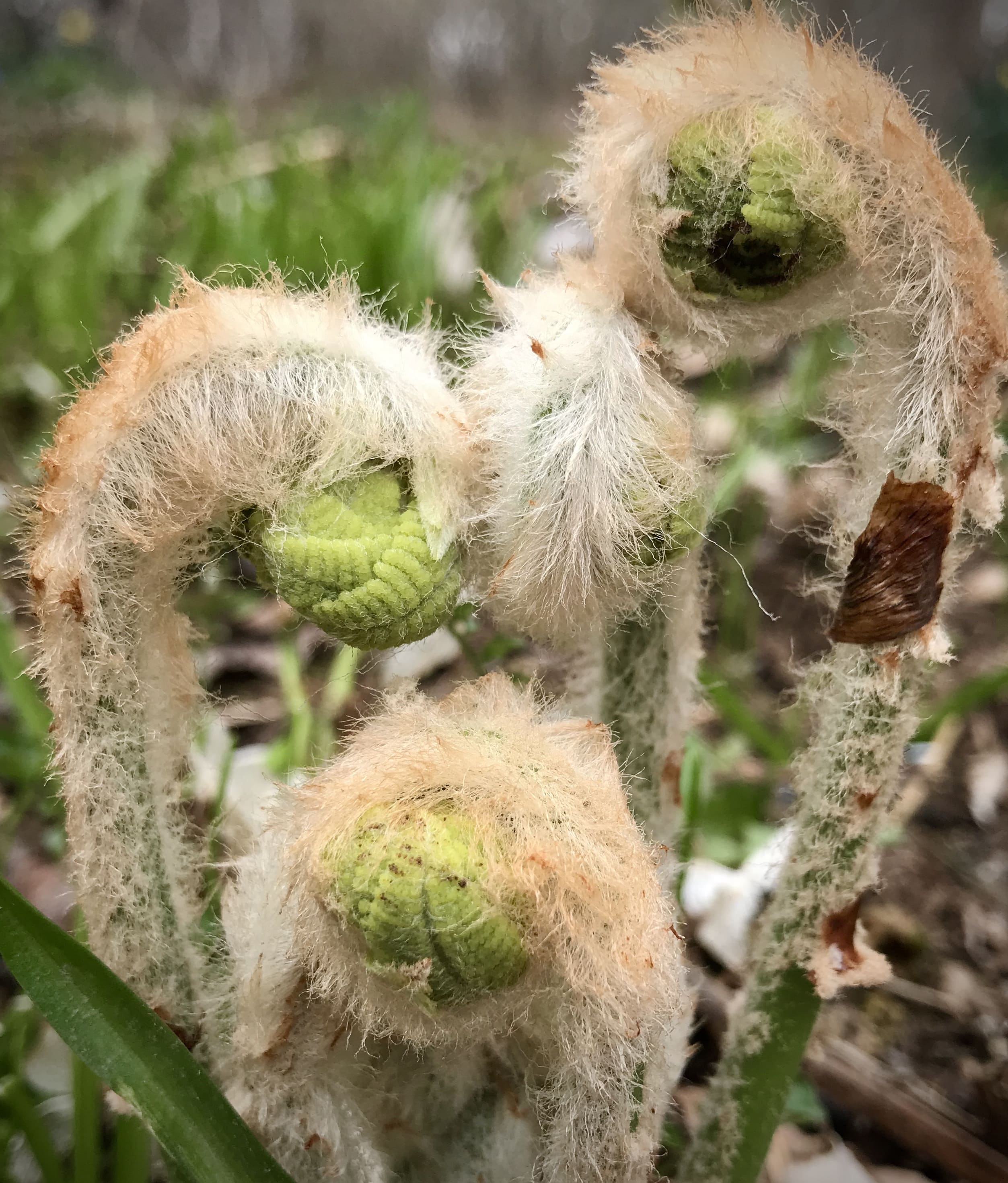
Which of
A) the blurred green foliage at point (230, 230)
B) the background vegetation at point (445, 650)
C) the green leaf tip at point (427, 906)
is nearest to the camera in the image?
the green leaf tip at point (427, 906)

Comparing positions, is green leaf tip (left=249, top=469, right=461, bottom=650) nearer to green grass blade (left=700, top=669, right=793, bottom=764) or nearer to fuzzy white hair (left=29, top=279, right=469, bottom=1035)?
fuzzy white hair (left=29, top=279, right=469, bottom=1035)

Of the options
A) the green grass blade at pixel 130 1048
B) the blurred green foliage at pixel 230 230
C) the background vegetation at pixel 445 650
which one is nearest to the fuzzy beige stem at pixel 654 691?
the background vegetation at pixel 445 650

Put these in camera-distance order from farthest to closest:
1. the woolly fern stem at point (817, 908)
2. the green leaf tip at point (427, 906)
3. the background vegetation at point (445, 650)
Answer: the background vegetation at point (445, 650)
the woolly fern stem at point (817, 908)
the green leaf tip at point (427, 906)

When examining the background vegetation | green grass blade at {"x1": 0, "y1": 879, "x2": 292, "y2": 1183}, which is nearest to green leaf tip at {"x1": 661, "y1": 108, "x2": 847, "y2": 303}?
the background vegetation

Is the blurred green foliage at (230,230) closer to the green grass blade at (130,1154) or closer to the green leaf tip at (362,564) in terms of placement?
the green leaf tip at (362,564)

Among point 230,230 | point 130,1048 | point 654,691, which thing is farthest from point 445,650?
point 230,230

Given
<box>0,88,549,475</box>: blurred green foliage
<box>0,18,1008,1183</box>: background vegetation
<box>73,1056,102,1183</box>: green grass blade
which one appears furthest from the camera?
<box>0,88,549,475</box>: blurred green foliage

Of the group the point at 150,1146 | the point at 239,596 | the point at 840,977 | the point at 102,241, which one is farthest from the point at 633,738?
the point at 102,241

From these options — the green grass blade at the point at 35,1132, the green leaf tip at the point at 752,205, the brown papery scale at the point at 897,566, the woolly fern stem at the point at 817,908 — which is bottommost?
the green grass blade at the point at 35,1132

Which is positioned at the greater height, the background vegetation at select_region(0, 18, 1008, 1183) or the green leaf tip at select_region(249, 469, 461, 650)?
the green leaf tip at select_region(249, 469, 461, 650)
